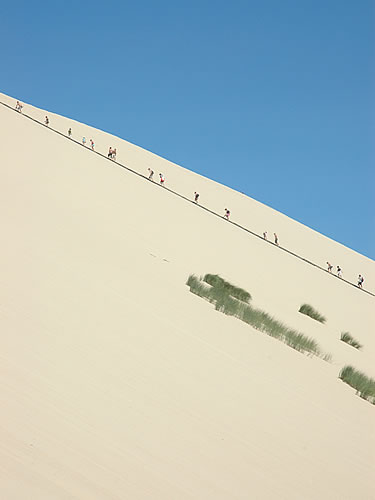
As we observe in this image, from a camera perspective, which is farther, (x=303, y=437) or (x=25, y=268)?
(x=25, y=268)

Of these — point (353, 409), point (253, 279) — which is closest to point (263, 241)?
point (253, 279)

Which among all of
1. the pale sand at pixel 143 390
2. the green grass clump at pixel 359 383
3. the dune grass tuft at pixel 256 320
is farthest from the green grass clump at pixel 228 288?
the green grass clump at pixel 359 383

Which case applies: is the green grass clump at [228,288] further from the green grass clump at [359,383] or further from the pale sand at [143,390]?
the green grass clump at [359,383]

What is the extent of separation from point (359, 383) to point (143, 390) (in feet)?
15.5

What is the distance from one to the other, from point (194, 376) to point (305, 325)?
27.4 ft

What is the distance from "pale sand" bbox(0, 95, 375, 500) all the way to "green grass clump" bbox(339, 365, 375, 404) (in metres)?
0.27

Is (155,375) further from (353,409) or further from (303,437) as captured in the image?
(353,409)

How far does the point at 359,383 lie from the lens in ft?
29.4

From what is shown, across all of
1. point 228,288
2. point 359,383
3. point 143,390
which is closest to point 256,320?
point 359,383

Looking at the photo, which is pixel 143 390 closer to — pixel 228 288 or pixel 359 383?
pixel 359 383

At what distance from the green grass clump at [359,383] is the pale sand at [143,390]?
274mm

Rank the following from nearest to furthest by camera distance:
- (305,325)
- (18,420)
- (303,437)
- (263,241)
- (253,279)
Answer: (18,420), (303,437), (305,325), (253,279), (263,241)

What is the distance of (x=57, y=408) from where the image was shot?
170 inches

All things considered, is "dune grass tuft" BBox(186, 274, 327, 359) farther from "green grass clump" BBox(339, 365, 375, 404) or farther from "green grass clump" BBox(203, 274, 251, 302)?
"green grass clump" BBox(203, 274, 251, 302)
